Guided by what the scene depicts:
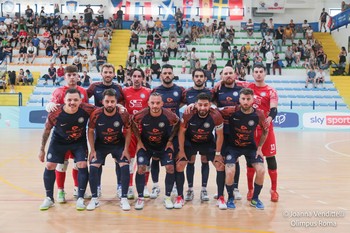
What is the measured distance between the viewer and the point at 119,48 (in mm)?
26641

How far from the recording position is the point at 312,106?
20203mm

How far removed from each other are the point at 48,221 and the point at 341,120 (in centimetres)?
1498

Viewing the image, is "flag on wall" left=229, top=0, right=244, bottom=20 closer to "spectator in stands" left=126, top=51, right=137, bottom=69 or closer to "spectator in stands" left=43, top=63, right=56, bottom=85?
"spectator in stands" left=126, top=51, right=137, bottom=69

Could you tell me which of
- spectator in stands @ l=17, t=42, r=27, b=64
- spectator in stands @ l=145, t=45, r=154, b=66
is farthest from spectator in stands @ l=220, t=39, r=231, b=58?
spectator in stands @ l=17, t=42, r=27, b=64

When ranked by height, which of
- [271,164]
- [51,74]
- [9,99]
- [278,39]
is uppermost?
[278,39]

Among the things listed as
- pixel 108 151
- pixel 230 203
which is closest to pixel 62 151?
pixel 108 151

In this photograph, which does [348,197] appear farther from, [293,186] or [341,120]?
[341,120]

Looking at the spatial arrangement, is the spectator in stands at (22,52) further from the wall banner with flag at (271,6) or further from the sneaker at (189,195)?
the sneaker at (189,195)

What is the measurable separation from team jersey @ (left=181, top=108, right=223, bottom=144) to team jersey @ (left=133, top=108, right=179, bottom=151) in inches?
7.4

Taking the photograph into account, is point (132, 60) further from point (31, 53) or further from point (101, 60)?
point (31, 53)

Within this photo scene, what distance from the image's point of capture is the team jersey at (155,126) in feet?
19.7

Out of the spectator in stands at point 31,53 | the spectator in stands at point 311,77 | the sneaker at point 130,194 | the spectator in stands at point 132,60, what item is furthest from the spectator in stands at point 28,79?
the sneaker at point 130,194

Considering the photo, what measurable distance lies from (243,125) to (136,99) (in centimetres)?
178

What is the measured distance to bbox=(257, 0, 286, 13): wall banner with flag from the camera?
30891mm
